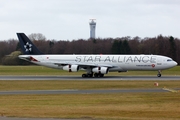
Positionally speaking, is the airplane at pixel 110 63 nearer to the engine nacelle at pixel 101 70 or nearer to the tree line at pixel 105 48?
the engine nacelle at pixel 101 70

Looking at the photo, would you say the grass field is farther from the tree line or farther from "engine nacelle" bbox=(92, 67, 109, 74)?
the tree line

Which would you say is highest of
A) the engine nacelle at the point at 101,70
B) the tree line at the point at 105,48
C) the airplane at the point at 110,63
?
the tree line at the point at 105,48

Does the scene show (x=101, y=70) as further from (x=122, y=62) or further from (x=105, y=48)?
(x=105, y=48)

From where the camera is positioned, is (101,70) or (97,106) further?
(101,70)

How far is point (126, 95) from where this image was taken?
3362 cm

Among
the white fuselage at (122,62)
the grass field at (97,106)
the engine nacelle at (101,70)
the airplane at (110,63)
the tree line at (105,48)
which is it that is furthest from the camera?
the tree line at (105,48)

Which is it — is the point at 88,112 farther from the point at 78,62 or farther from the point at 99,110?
the point at 78,62

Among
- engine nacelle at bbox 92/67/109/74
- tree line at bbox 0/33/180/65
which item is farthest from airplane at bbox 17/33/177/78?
tree line at bbox 0/33/180/65

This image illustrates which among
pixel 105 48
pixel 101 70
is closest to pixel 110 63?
pixel 101 70

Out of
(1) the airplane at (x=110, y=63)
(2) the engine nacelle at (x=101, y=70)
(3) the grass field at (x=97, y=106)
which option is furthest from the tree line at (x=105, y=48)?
(3) the grass field at (x=97, y=106)

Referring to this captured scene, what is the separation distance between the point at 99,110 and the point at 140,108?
2702 mm

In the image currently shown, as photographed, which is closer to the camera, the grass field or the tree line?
the grass field

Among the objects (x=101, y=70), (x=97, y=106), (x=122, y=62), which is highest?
(x=122, y=62)

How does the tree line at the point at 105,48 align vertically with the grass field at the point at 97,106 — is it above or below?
above
